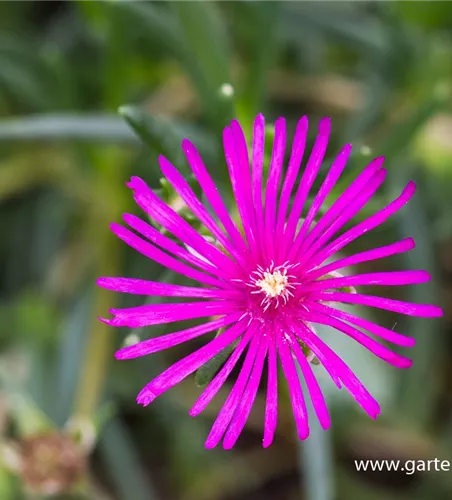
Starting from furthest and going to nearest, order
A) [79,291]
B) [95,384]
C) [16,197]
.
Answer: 1. [16,197]
2. [79,291]
3. [95,384]

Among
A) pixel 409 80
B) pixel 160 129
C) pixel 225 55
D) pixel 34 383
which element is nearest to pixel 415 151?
pixel 409 80

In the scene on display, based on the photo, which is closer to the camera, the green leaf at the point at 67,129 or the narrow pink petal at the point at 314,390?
the narrow pink petal at the point at 314,390

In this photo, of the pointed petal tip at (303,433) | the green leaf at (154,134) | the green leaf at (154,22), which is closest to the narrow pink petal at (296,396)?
the pointed petal tip at (303,433)

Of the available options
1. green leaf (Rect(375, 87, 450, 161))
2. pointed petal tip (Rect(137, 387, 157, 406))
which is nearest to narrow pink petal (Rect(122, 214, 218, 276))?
pointed petal tip (Rect(137, 387, 157, 406))

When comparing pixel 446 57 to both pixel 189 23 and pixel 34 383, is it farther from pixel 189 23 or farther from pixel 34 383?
pixel 34 383

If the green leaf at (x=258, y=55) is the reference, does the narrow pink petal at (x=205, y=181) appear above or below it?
below

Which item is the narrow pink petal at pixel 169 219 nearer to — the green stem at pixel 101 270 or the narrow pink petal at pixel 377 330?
the narrow pink petal at pixel 377 330

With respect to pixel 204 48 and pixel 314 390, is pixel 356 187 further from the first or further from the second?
pixel 204 48

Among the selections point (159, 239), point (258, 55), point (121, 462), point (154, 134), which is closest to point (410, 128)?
point (258, 55)
